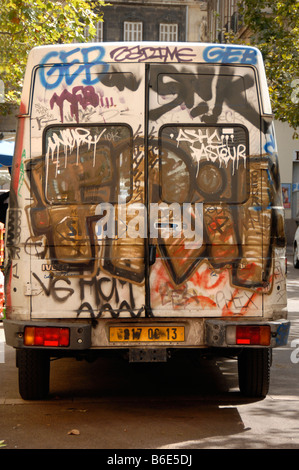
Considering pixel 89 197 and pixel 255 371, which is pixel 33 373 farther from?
pixel 255 371

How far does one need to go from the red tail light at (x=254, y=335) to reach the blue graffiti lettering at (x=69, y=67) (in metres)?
2.18

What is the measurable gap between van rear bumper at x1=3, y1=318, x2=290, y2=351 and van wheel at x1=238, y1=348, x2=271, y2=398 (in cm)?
41

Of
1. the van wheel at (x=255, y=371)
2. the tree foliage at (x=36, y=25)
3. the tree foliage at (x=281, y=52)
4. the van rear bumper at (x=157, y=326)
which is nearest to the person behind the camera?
the van rear bumper at (x=157, y=326)

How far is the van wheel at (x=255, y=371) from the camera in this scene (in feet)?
23.8

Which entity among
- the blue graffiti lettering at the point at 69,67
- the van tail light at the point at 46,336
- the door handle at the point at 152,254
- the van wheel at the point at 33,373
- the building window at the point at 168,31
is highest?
the building window at the point at 168,31

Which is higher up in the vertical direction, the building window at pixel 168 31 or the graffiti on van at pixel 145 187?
the building window at pixel 168 31

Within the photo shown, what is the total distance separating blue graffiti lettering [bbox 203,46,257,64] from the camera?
6957 mm

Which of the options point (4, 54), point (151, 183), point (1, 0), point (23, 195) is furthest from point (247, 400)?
point (4, 54)

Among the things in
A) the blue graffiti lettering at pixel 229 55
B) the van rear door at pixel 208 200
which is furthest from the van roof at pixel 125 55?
the van rear door at pixel 208 200

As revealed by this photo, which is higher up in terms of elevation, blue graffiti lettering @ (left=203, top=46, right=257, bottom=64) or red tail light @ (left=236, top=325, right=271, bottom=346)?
blue graffiti lettering @ (left=203, top=46, right=257, bottom=64)

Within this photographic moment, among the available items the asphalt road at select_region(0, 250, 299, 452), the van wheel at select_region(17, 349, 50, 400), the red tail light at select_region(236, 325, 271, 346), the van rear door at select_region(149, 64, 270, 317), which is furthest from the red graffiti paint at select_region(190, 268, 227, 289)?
the van wheel at select_region(17, 349, 50, 400)

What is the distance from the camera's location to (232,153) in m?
6.87

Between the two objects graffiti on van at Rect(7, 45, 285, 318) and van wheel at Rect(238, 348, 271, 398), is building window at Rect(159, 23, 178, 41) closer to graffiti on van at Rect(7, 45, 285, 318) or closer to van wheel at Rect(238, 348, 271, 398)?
graffiti on van at Rect(7, 45, 285, 318)

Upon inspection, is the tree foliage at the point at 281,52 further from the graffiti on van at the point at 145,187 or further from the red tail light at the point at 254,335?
the red tail light at the point at 254,335
